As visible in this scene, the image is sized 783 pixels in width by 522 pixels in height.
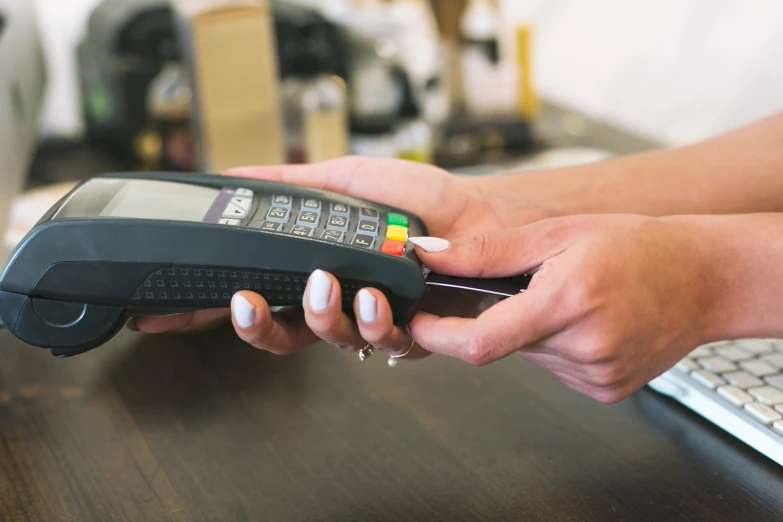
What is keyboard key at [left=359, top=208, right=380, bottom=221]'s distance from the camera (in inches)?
19.0

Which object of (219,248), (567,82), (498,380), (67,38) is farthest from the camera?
(567,82)

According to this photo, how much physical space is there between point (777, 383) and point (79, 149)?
1.02 m

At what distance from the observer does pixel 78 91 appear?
1220 millimetres

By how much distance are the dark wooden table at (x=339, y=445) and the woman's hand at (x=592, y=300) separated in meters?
0.05

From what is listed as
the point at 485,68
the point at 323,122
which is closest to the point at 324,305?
the point at 323,122

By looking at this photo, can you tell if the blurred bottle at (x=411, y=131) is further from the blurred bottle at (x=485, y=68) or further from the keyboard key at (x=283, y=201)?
the keyboard key at (x=283, y=201)

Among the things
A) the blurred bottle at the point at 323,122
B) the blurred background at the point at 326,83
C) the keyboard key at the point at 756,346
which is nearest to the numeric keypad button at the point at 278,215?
the keyboard key at the point at 756,346

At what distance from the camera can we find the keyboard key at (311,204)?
48cm

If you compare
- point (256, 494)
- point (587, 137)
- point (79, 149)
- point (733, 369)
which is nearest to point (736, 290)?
point (733, 369)

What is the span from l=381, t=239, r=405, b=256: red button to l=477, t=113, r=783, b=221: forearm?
0.17 m

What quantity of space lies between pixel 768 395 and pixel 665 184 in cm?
21

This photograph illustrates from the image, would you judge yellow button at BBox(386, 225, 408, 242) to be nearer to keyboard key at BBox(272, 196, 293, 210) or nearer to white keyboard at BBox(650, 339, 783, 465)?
keyboard key at BBox(272, 196, 293, 210)

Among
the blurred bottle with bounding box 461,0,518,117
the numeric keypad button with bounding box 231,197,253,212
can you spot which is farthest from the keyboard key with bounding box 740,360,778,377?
the blurred bottle with bounding box 461,0,518,117

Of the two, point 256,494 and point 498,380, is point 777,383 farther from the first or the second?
point 256,494
